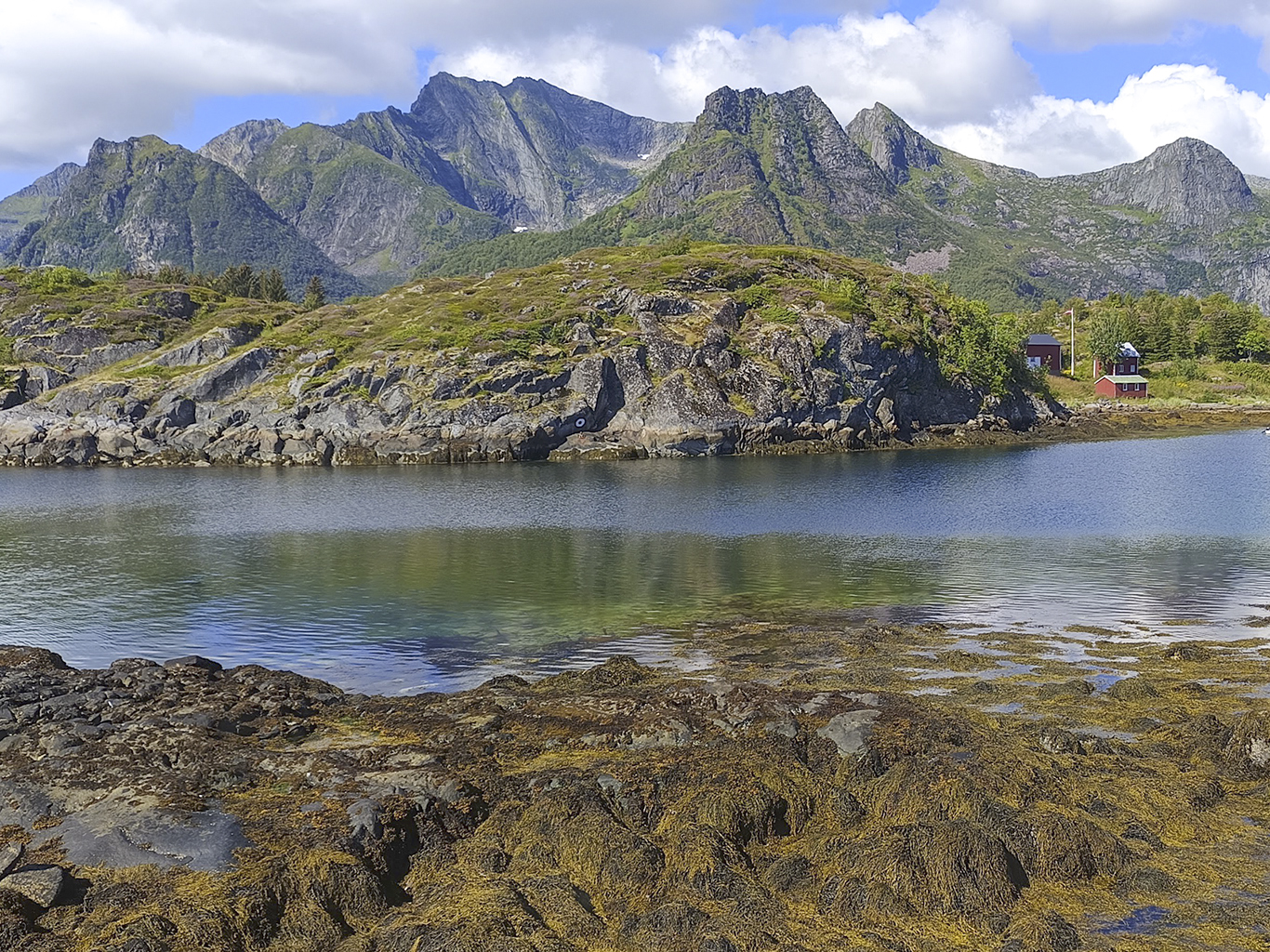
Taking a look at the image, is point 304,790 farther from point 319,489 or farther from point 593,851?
point 319,489

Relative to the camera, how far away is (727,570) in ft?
159

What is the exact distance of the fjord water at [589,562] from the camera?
3603cm

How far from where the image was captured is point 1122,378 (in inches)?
6993

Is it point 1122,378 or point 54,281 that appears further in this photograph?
point 54,281

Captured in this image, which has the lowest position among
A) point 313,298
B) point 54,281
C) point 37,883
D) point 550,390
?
point 37,883

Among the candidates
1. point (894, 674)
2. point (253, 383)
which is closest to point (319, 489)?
point (253, 383)

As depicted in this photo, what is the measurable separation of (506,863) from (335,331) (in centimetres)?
14580

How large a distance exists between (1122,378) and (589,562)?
159827 millimetres

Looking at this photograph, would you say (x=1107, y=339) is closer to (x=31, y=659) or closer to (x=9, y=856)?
(x=31, y=659)

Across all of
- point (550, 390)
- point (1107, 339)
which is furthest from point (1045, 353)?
point (550, 390)

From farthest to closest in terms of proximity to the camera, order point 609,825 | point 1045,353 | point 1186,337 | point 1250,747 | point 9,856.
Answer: point 1045,353
point 1186,337
point 1250,747
point 609,825
point 9,856

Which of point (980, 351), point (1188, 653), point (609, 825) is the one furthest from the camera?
point (980, 351)

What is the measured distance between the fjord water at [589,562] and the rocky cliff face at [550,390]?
29.9 metres

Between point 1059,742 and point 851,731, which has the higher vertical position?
point 851,731
